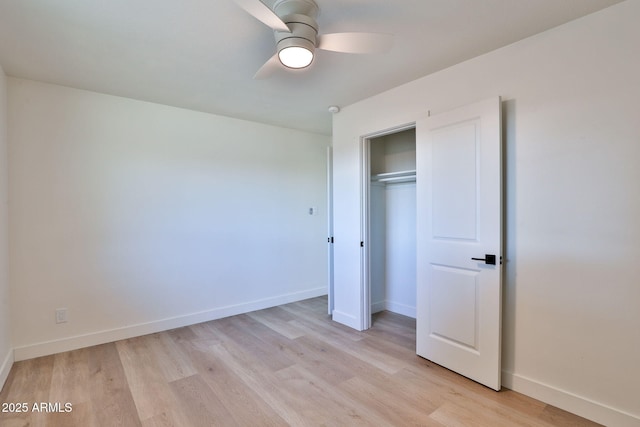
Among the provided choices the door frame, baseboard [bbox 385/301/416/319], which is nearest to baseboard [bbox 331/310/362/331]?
the door frame

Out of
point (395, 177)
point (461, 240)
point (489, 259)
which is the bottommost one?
point (489, 259)

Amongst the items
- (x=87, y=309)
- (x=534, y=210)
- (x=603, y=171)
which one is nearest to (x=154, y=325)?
(x=87, y=309)

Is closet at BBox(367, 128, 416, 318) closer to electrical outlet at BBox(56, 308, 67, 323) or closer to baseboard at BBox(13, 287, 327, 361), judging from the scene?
baseboard at BBox(13, 287, 327, 361)

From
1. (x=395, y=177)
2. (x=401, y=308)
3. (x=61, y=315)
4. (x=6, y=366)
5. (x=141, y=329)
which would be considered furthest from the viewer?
(x=401, y=308)

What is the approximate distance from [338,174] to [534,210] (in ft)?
6.42

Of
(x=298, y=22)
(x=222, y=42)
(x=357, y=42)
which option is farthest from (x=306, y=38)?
(x=222, y=42)

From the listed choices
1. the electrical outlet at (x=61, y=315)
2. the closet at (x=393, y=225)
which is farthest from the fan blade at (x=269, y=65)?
the electrical outlet at (x=61, y=315)

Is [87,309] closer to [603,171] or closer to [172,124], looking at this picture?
[172,124]

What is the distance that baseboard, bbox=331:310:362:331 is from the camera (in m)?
3.34

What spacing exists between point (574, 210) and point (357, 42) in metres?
1.68

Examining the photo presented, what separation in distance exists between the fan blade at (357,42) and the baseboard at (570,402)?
2.37 metres

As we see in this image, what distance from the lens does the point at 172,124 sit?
341cm

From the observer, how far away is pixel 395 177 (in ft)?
11.9

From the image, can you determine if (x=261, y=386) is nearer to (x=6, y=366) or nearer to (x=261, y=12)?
(x=6, y=366)
